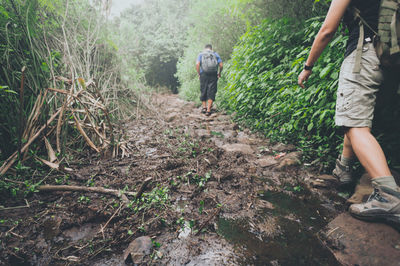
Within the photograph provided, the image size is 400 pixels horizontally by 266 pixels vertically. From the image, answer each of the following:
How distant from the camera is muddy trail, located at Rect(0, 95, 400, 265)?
40.6 inches

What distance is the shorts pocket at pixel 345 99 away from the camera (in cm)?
141

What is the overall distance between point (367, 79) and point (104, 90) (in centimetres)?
406

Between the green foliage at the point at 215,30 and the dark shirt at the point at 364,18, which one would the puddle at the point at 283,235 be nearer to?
the dark shirt at the point at 364,18

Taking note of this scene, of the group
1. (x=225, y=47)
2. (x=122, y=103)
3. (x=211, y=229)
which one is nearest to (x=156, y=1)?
(x=225, y=47)

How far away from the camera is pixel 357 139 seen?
54.1 inches

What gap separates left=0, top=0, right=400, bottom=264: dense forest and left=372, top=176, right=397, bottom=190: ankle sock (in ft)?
1.95

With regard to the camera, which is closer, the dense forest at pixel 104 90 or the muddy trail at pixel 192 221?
the muddy trail at pixel 192 221

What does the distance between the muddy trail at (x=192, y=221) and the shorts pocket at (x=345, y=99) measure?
70 centimetres

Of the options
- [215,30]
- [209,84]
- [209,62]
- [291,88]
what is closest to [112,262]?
[291,88]

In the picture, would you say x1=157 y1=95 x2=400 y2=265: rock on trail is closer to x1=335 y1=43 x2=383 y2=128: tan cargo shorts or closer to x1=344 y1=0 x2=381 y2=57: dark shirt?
x1=335 y1=43 x2=383 y2=128: tan cargo shorts

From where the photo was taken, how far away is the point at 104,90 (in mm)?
3762

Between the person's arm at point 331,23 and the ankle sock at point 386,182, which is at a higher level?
the person's arm at point 331,23

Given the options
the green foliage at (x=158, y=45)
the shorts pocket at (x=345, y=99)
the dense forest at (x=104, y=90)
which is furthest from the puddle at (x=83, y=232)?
the green foliage at (x=158, y=45)

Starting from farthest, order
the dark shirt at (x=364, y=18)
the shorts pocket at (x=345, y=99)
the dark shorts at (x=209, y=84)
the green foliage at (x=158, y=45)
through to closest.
→ the green foliage at (x=158, y=45) < the dark shorts at (x=209, y=84) < the shorts pocket at (x=345, y=99) < the dark shirt at (x=364, y=18)
